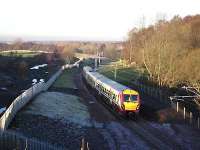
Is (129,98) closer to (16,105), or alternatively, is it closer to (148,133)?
(148,133)

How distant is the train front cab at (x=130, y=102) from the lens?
128 ft

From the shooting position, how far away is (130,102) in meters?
39.5

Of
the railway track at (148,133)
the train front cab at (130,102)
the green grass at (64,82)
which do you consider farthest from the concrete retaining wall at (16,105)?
the green grass at (64,82)

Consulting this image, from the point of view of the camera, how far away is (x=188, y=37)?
218ft

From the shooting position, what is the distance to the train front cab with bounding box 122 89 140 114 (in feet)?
128

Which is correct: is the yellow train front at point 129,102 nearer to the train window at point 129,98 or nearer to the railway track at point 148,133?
the train window at point 129,98

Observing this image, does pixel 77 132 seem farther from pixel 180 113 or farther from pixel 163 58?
pixel 163 58

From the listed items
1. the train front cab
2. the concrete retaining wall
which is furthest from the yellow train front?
the concrete retaining wall

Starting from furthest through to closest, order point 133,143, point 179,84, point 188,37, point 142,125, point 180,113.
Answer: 1. point 188,37
2. point 179,84
3. point 180,113
4. point 142,125
5. point 133,143

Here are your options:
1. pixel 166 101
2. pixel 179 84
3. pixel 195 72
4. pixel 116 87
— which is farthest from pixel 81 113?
pixel 179 84

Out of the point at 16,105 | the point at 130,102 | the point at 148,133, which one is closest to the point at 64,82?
the point at 130,102

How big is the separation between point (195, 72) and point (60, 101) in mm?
15531

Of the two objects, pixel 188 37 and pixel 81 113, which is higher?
pixel 188 37

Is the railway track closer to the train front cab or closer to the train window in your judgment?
the train front cab
